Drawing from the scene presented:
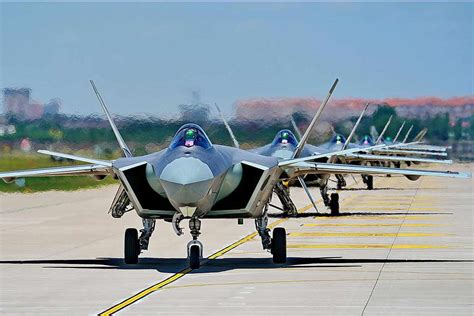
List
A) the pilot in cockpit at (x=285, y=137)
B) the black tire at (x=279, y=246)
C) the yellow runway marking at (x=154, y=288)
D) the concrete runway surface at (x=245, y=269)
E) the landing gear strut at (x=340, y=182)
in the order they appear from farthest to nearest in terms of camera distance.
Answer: the landing gear strut at (x=340, y=182), the pilot in cockpit at (x=285, y=137), the black tire at (x=279, y=246), the concrete runway surface at (x=245, y=269), the yellow runway marking at (x=154, y=288)

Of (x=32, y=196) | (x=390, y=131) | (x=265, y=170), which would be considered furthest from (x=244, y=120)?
(x=390, y=131)

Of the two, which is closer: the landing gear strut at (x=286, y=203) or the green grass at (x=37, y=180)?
the landing gear strut at (x=286, y=203)

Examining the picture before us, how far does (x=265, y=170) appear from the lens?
19625 millimetres

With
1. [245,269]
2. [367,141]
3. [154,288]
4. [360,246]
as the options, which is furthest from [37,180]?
[154,288]

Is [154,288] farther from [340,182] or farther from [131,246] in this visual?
[340,182]

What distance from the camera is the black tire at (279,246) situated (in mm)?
20156

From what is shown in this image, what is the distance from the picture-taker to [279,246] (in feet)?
66.2

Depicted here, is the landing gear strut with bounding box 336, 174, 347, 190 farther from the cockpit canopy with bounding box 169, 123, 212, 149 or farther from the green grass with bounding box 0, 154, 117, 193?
the cockpit canopy with bounding box 169, 123, 212, 149

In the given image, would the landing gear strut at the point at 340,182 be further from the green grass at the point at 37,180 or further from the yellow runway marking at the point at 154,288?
the yellow runway marking at the point at 154,288

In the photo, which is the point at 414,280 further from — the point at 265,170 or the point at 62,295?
the point at 62,295

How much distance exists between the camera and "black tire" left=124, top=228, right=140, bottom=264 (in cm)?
2017

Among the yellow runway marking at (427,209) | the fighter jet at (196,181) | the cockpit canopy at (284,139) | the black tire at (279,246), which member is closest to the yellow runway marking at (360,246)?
the fighter jet at (196,181)

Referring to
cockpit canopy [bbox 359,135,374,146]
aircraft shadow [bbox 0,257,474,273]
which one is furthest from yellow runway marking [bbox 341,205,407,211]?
cockpit canopy [bbox 359,135,374,146]

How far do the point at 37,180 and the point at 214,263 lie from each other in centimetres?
2183
